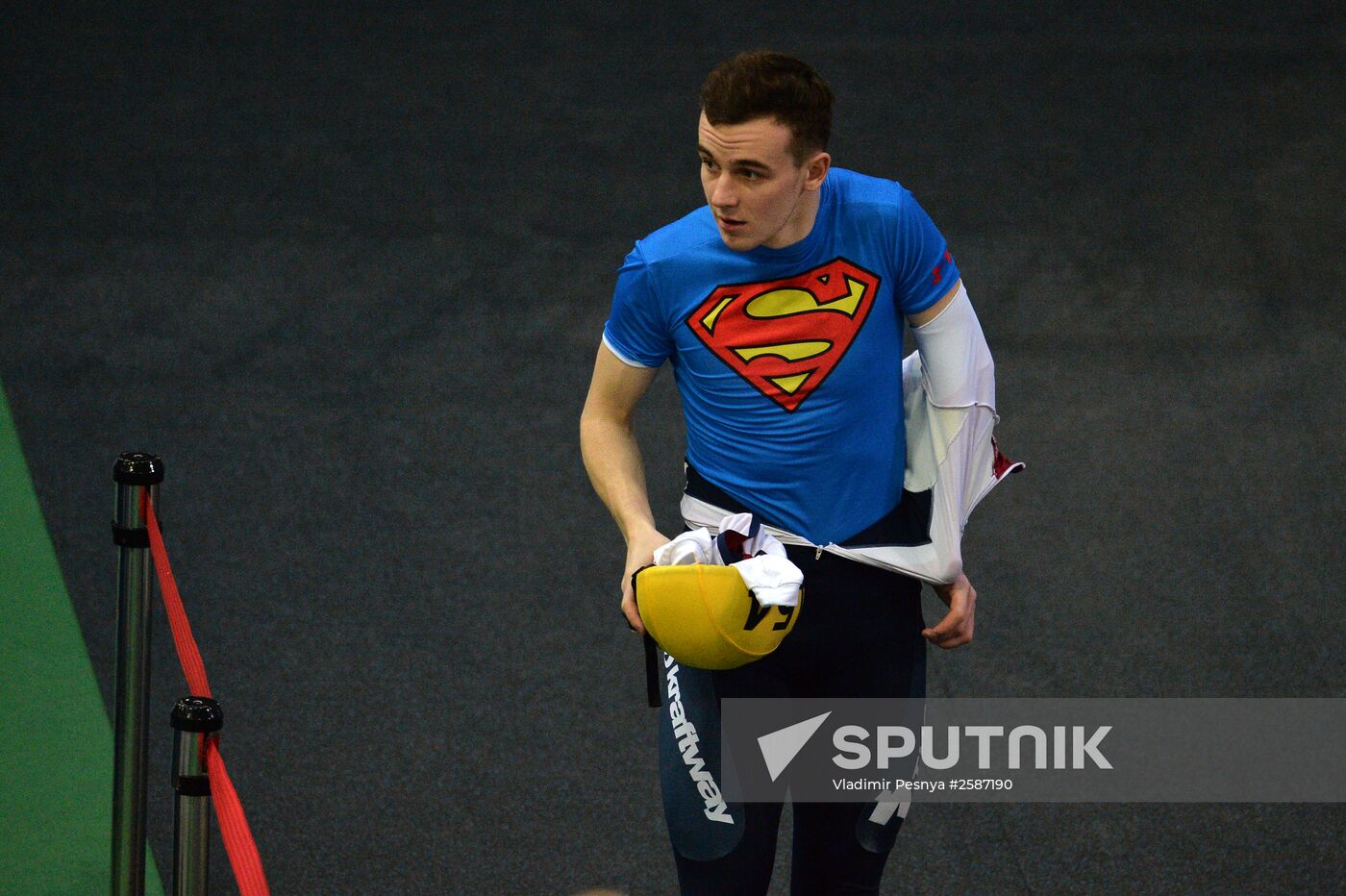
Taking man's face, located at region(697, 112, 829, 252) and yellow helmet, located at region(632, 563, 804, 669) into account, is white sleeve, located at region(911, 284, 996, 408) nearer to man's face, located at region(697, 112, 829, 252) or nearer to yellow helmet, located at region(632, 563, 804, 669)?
man's face, located at region(697, 112, 829, 252)

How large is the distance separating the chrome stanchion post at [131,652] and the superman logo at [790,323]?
924 mm

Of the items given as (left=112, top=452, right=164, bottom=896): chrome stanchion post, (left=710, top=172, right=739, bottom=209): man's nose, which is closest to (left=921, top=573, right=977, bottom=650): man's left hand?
(left=710, top=172, right=739, bottom=209): man's nose

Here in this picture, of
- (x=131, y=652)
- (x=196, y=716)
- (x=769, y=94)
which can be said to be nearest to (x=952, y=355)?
(x=769, y=94)

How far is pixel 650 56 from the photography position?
730 cm

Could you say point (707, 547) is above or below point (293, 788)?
above

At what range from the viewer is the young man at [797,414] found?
241cm

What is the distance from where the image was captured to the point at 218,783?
7.57 feet

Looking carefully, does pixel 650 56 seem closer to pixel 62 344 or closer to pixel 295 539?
pixel 62 344

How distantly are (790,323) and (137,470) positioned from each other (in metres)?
1.06

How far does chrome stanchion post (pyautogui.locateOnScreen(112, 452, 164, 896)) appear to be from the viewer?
2604mm

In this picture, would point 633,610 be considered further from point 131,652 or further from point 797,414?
point 131,652

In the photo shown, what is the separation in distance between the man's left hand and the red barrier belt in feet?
3.46

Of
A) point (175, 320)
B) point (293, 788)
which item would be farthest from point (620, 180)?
point (293, 788)

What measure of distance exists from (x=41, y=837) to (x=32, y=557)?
3.99 ft
